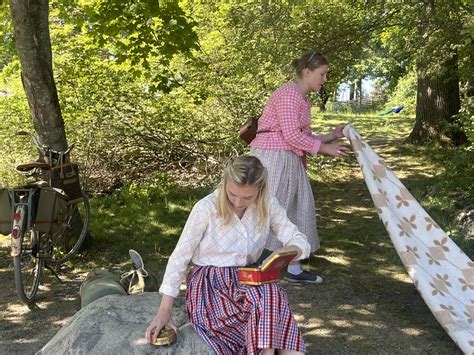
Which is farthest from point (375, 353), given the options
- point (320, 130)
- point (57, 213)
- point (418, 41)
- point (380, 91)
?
point (380, 91)

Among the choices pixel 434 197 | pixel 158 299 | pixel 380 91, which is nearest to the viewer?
pixel 158 299

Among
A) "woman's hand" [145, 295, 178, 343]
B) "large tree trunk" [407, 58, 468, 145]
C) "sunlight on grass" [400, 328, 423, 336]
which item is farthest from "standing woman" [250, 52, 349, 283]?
"large tree trunk" [407, 58, 468, 145]

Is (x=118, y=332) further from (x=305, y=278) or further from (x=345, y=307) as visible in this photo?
(x=305, y=278)

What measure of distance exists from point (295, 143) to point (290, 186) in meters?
0.44

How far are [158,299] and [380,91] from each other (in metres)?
32.6

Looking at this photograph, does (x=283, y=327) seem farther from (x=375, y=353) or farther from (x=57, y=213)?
(x=57, y=213)

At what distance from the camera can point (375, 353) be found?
352 centimetres

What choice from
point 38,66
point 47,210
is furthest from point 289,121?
point 38,66

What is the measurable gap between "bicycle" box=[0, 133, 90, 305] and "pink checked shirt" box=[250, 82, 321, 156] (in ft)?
6.09

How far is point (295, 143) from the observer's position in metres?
4.37

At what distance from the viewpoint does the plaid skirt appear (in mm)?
2539

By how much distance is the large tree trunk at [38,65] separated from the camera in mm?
4977

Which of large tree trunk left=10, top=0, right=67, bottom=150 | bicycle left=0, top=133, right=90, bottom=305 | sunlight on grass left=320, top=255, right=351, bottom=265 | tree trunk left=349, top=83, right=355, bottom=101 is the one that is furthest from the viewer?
tree trunk left=349, top=83, right=355, bottom=101

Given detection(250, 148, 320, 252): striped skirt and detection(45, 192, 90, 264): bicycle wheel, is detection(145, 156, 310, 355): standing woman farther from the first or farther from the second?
detection(45, 192, 90, 264): bicycle wheel
